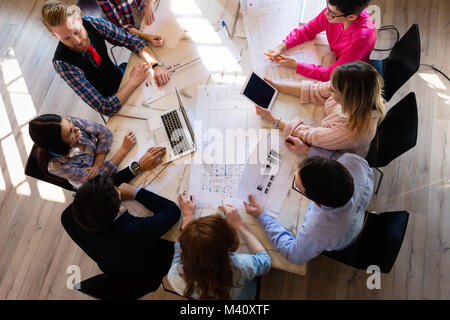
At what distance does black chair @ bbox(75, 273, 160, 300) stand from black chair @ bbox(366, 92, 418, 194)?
4.51 ft

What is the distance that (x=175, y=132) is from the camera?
1.66 m

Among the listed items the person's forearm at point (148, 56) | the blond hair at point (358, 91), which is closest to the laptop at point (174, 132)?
the person's forearm at point (148, 56)

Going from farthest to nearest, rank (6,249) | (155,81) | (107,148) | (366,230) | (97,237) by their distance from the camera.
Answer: (6,249)
(155,81)
(107,148)
(366,230)
(97,237)

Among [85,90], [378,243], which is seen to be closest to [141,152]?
[85,90]

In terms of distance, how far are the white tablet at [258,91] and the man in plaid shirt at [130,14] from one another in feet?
2.12

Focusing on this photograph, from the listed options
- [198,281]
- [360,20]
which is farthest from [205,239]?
[360,20]

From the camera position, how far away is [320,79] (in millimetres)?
1713

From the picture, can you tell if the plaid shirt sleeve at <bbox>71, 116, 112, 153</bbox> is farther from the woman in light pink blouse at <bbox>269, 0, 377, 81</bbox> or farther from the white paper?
the woman in light pink blouse at <bbox>269, 0, 377, 81</bbox>

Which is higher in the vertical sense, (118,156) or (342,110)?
(342,110)

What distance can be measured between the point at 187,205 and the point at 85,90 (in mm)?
891

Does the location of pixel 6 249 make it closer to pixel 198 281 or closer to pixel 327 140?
pixel 198 281

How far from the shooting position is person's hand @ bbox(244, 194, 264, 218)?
1.45m

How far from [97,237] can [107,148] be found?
0.50 metres

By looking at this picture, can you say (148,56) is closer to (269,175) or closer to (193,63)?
(193,63)
